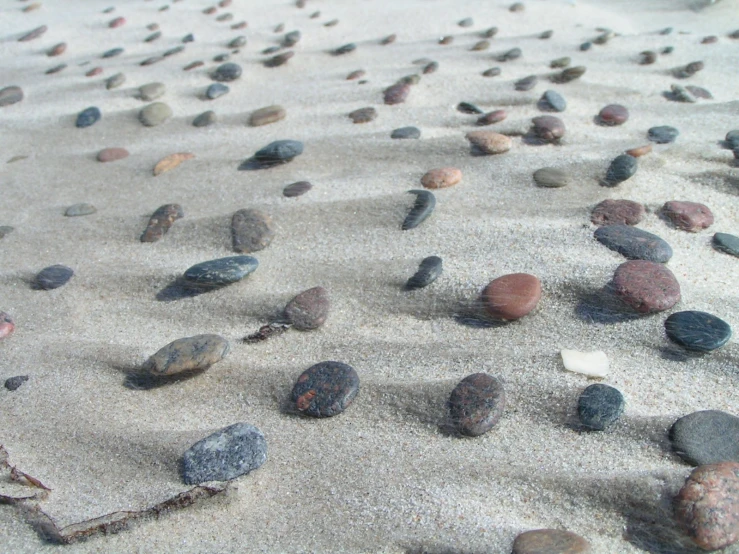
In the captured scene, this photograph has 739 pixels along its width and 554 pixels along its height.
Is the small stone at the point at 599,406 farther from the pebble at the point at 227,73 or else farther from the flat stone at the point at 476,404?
the pebble at the point at 227,73

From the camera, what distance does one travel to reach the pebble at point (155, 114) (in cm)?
219

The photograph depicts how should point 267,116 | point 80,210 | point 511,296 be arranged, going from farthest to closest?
point 267,116
point 80,210
point 511,296

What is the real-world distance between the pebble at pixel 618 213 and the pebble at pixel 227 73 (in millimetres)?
1525

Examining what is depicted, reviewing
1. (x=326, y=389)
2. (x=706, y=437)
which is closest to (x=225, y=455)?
(x=326, y=389)

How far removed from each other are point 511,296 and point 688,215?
1.73ft

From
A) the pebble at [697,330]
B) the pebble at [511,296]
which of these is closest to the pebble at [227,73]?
the pebble at [511,296]

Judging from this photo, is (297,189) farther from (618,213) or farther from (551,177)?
(618,213)

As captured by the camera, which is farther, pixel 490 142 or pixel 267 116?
pixel 267 116

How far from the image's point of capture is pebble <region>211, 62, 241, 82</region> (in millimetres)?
2428

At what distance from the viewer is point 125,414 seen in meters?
1.12

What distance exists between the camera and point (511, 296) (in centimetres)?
123

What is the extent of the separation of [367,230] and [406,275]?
22 cm

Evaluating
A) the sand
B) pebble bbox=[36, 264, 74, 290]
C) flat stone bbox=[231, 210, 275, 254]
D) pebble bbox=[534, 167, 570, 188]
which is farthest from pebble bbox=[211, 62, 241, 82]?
pebble bbox=[534, 167, 570, 188]

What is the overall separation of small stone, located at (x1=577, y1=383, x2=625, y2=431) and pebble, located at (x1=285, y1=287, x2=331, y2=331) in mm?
516
